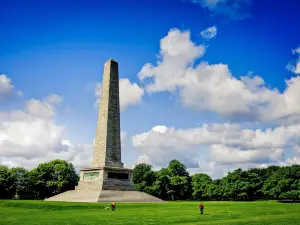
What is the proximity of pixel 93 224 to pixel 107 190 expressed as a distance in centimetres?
2306

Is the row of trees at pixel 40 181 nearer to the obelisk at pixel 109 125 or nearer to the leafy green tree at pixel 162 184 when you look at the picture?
the obelisk at pixel 109 125

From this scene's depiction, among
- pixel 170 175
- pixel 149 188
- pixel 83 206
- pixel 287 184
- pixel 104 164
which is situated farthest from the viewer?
pixel 170 175

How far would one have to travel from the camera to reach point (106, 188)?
41.2 m

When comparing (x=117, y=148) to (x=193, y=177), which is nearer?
(x=117, y=148)

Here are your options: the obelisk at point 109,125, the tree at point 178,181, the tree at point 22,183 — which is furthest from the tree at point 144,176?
the obelisk at point 109,125

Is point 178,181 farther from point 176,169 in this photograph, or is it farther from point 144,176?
point 144,176

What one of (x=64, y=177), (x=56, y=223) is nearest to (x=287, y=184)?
(x=64, y=177)

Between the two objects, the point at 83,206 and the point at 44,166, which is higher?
the point at 44,166

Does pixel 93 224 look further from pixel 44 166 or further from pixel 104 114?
pixel 44 166

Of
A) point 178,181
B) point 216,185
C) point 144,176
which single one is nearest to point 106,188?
point 144,176

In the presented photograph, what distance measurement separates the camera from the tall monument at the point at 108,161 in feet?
137

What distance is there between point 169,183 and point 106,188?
32513mm

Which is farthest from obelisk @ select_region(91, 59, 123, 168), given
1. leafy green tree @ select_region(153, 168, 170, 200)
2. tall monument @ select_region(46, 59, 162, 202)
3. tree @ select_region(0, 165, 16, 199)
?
leafy green tree @ select_region(153, 168, 170, 200)

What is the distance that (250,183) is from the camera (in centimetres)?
6394
